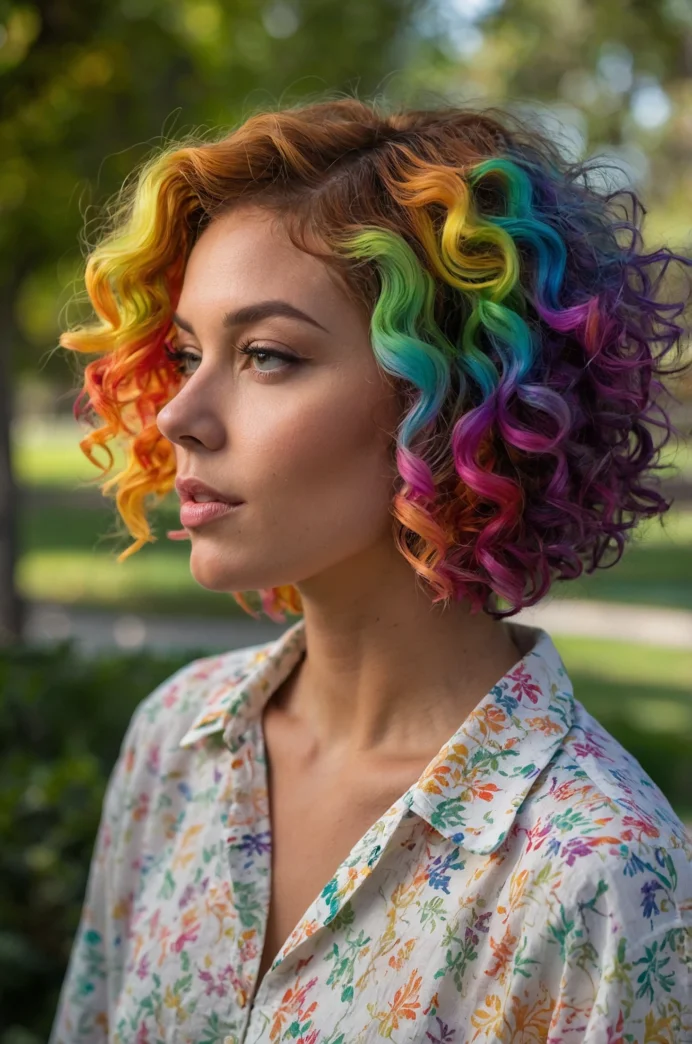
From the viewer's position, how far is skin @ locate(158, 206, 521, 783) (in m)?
1.86

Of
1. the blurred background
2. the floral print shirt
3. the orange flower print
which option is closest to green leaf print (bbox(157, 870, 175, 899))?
the floral print shirt

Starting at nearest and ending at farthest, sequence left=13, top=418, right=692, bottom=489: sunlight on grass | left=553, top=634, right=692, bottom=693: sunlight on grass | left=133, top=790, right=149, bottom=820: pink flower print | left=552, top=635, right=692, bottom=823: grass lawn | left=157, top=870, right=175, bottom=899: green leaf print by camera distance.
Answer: left=157, top=870, right=175, bottom=899: green leaf print < left=133, top=790, right=149, bottom=820: pink flower print < left=552, top=635, right=692, bottom=823: grass lawn < left=553, top=634, right=692, bottom=693: sunlight on grass < left=13, top=418, right=692, bottom=489: sunlight on grass

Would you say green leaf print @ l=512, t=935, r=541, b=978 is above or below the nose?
below

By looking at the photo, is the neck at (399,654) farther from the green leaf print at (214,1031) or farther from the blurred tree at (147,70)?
the blurred tree at (147,70)

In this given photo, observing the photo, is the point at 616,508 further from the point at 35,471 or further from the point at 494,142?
the point at 35,471

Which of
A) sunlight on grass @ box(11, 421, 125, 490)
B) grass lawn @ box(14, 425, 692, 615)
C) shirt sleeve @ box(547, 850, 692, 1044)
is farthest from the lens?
sunlight on grass @ box(11, 421, 125, 490)

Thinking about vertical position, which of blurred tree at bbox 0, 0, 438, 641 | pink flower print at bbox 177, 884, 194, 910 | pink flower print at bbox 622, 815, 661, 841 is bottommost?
pink flower print at bbox 177, 884, 194, 910

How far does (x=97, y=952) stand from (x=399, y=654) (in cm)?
99

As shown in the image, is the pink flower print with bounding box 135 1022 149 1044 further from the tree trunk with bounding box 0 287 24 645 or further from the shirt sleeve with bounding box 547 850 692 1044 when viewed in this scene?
the tree trunk with bounding box 0 287 24 645

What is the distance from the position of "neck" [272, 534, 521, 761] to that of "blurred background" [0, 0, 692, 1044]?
17.7 inches

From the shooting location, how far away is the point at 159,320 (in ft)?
7.43

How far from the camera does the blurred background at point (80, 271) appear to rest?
332 centimetres

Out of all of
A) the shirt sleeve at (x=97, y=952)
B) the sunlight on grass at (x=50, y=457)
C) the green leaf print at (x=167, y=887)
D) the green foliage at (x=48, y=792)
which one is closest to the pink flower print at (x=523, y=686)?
the green leaf print at (x=167, y=887)

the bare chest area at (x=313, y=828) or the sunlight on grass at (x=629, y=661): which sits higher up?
the bare chest area at (x=313, y=828)
